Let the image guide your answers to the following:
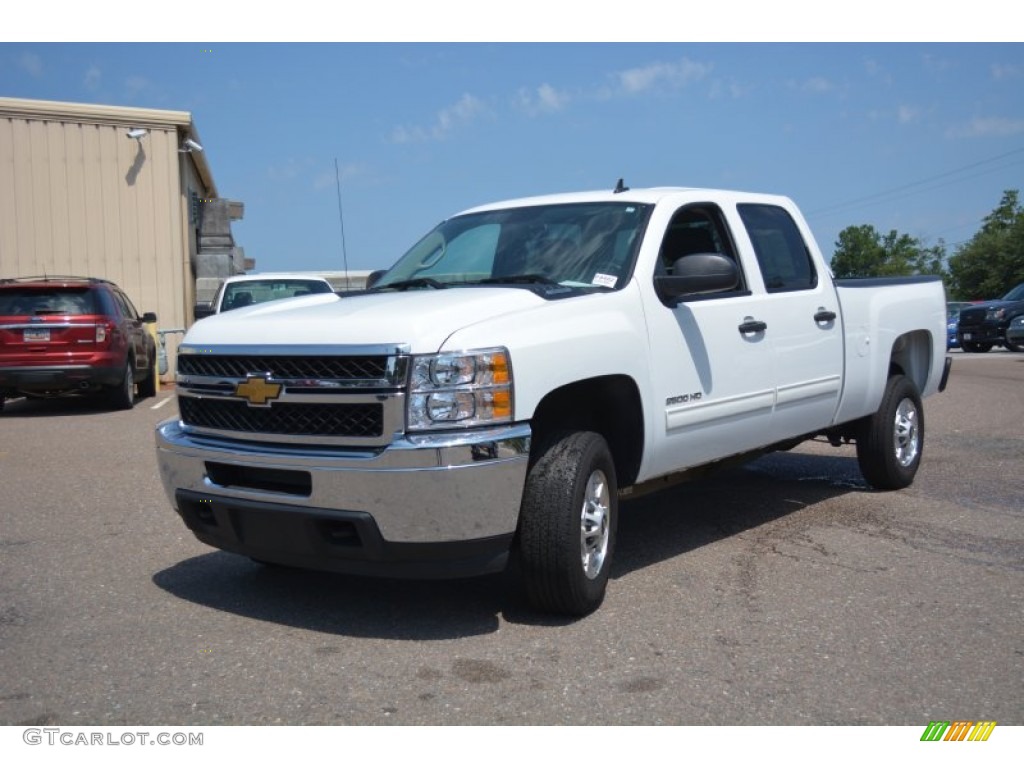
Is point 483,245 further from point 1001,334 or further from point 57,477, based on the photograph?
point 1001,334

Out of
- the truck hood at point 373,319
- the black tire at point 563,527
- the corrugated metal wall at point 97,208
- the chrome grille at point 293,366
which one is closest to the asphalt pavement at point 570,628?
the black tire at point 563,527

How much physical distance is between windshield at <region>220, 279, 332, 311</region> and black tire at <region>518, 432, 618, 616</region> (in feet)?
34.4

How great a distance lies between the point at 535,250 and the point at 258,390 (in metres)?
1.76

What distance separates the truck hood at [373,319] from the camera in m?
4.35

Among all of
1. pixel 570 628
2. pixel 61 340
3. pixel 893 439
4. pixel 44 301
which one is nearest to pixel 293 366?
pixel 570 628

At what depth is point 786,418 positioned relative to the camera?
6.27 metres

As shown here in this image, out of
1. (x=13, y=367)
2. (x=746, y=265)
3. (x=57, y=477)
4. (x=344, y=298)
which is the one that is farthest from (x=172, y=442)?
(x=13, y=367)

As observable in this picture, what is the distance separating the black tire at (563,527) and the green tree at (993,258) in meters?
66.0

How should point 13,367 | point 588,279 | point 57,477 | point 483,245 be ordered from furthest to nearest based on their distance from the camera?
point 13,367, point 57,477, point 483,245, point 588,279

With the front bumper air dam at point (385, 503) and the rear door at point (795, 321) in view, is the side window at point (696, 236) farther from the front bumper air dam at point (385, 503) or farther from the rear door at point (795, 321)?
the front bumper air dam at point (385, 503)

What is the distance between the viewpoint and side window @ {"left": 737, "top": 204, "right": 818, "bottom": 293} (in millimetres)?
6387

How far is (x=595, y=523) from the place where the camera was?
15.8 feet

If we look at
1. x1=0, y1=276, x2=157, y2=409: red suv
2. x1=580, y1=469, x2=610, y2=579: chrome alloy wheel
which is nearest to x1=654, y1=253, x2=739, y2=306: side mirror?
x1=580, y1=469, x2=610, y2=579: chrome alloy wheel

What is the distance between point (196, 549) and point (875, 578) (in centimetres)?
357
